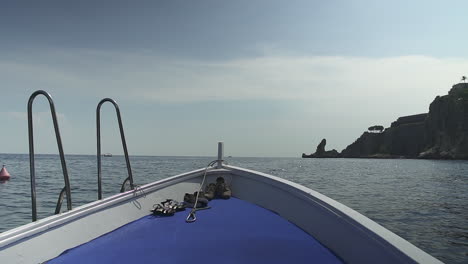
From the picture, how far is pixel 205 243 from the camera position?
105 inches

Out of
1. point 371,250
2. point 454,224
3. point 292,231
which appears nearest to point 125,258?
point 292,231

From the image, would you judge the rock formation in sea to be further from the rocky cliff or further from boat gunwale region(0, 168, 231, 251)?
boat gunwale region(0, 168, 231, 251)

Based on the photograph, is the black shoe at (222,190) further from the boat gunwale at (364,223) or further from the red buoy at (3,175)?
the red buoy at (3,175)

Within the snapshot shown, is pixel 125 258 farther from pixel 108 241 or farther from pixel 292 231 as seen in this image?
pixel 292 231

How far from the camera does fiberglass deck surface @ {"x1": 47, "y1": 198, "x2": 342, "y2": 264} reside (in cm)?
232

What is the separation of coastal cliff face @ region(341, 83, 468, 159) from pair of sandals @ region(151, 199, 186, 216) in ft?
339

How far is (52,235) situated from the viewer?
7.73 ft

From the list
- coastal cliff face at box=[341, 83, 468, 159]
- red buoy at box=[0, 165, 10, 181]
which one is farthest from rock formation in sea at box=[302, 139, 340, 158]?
red buoy at box=[0, 165, 10, 181]

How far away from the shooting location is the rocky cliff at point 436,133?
86375mm

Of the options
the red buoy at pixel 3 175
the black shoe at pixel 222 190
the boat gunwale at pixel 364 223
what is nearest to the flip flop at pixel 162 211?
the black shoe at pixel 222 190

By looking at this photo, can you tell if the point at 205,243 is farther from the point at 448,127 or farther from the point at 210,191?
the point at 448,127

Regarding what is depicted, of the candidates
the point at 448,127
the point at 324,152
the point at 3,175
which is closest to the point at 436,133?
the point at 448,127

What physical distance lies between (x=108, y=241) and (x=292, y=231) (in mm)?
1812

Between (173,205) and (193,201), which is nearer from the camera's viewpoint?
(173,205)
